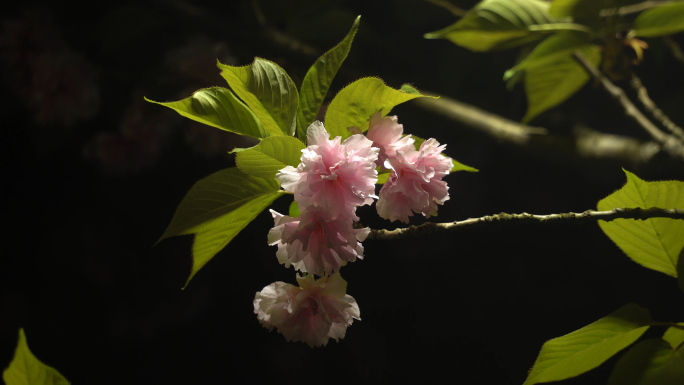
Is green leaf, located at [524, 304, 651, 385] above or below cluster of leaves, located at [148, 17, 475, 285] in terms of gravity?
below

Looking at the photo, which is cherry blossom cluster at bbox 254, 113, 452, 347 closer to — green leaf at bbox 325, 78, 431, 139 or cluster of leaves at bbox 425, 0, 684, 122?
green leaf at bbox 325, 78, 431, 139

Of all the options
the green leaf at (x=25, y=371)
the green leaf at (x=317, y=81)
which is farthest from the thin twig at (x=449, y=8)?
the green leaf at (x=25, y=371)

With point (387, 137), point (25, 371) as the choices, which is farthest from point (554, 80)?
point (25, 371)

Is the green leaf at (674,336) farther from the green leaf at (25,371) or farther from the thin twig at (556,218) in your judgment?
the green leaf at (25,371)

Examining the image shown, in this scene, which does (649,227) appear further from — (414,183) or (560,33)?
(560,33)

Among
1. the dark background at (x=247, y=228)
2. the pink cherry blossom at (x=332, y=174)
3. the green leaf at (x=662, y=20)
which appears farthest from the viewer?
the dark background at (x=247, y=228)

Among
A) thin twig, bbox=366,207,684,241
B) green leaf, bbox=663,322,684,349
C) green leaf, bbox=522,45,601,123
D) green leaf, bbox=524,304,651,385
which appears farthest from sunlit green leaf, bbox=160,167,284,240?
green leaf, bbox=522,45,601,123
